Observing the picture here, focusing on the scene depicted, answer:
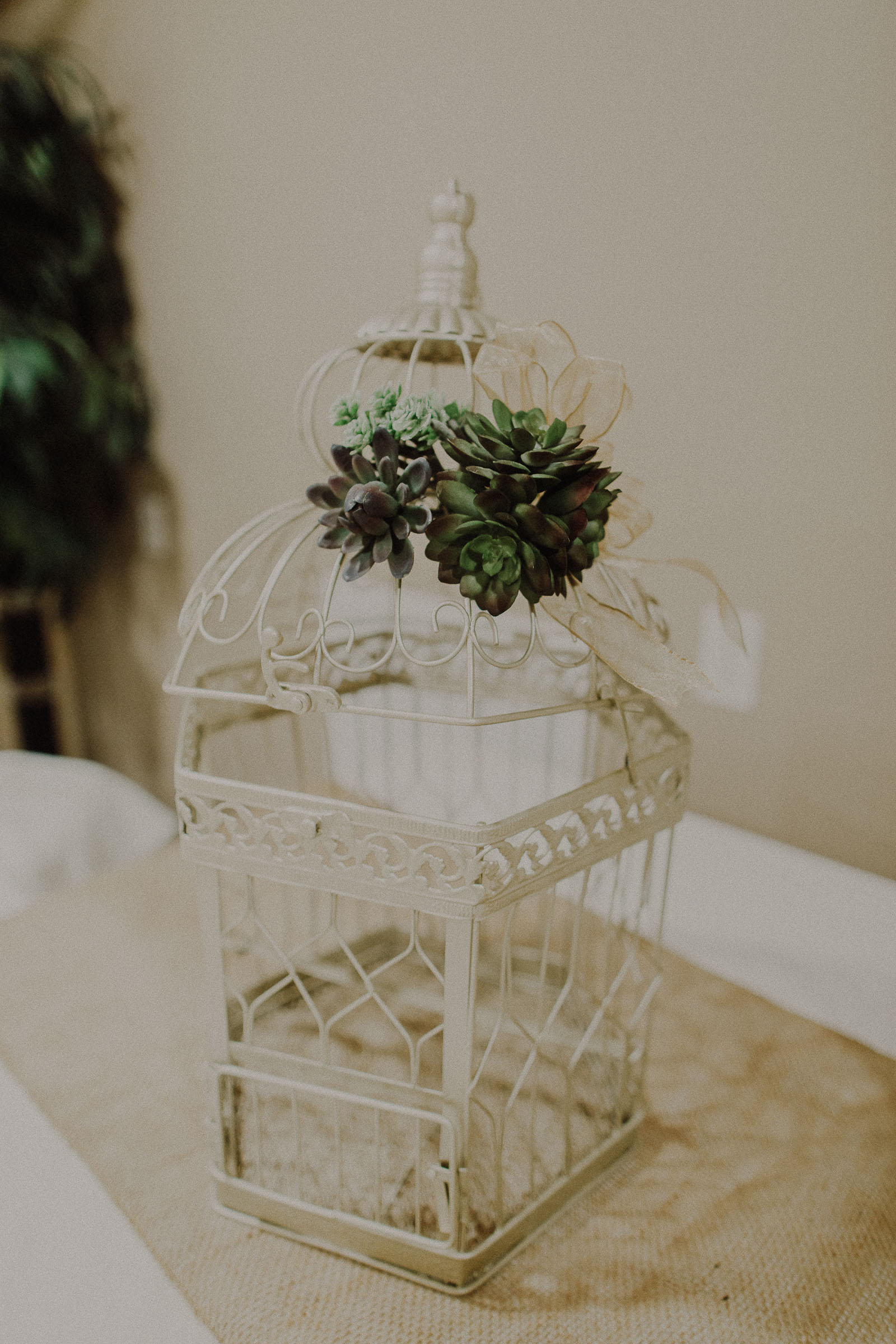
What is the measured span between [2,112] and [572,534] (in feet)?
5.59

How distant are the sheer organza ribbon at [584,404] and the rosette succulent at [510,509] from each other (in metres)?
0.04

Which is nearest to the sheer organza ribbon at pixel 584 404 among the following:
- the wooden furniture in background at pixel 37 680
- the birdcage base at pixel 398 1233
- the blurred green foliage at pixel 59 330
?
the birdcage base at pixel 398 1233

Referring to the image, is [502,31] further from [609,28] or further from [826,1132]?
[826,1132]

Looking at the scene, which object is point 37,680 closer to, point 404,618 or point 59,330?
point 59,330

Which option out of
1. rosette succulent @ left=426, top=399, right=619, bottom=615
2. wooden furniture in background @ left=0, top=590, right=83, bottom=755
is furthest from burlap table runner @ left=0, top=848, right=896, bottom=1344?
wooden furniture in background @ left=0, top=590, right=83, bottom=755

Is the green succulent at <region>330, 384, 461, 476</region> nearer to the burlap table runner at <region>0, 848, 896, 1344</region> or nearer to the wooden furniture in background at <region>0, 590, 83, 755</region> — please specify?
the burlap table runner at <region>0, 848, 896, 1344</region>

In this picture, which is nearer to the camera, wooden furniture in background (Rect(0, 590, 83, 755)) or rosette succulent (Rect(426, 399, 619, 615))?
rosette succulent (Rect(426, 399, 619, 615))

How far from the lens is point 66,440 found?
1871mm

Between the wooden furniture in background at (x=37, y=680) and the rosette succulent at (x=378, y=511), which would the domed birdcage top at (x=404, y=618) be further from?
the wooden furniture in background at (x=37, y=680)

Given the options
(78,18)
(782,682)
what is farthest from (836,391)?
(78,18)

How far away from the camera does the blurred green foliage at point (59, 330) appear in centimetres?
155

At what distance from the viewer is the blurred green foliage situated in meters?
1.55

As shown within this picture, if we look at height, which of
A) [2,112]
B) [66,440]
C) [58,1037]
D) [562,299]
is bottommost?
[58,1037]

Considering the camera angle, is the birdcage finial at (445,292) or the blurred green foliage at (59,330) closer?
the birdcage finial at (445,292)
